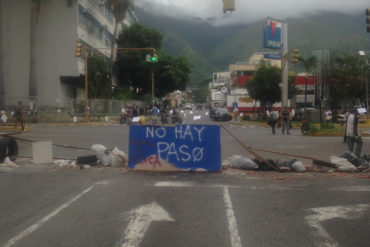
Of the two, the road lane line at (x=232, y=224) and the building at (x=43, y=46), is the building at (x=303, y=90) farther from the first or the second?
the road lane line at (x=232, y=224)

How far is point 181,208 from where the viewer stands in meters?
7.05

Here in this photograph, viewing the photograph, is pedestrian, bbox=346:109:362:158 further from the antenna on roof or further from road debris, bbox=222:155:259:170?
the antenna on roof

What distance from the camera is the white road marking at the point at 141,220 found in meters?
5.42

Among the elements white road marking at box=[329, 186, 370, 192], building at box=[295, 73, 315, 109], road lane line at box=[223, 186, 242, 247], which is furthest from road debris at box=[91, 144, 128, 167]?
building at box=[295, 73, 315, 109]

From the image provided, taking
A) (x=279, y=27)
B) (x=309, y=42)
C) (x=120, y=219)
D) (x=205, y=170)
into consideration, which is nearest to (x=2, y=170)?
(x=205, y=170)

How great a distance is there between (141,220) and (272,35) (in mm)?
41221

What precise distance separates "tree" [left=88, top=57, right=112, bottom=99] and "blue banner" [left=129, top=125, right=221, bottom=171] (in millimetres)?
34229

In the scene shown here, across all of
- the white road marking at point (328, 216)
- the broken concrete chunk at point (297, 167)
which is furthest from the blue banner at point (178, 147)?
the white road marking at point (328, 216)

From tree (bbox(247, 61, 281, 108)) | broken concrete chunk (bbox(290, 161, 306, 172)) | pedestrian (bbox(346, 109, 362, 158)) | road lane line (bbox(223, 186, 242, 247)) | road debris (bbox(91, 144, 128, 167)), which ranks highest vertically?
tree (bbox(247, 61, 281, 108))

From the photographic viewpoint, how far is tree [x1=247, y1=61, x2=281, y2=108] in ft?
158

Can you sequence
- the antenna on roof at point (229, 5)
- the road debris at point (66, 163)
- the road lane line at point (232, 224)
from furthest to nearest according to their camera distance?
1. the antenna on roof at point (229, 5)
2. the road debris at point (66, 163)
3. the road lane line at point (232, 224)

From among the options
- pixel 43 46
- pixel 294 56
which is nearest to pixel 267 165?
pixel 294 56

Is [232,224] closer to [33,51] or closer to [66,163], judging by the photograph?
[66,163]

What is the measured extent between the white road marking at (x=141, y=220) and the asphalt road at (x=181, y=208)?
0.01m
